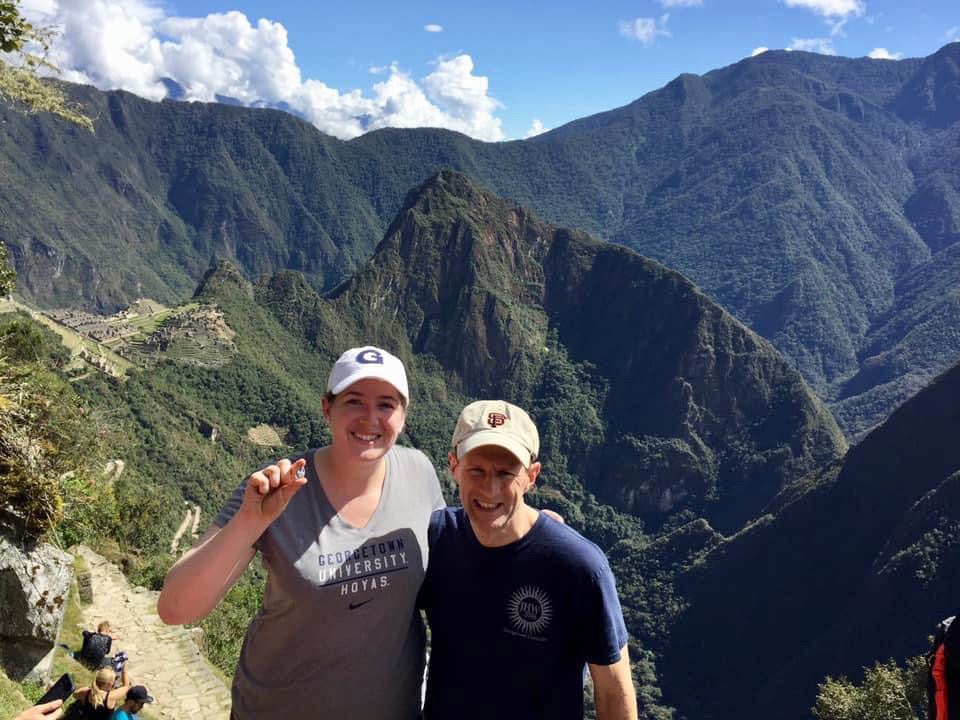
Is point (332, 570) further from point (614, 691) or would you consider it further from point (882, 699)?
point (882, 699)

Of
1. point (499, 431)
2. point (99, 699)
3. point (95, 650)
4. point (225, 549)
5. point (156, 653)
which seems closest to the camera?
point (225, 549)

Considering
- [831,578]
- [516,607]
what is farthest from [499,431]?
[831,578]

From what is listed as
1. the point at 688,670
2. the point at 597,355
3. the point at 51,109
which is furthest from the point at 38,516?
the point at 597,355

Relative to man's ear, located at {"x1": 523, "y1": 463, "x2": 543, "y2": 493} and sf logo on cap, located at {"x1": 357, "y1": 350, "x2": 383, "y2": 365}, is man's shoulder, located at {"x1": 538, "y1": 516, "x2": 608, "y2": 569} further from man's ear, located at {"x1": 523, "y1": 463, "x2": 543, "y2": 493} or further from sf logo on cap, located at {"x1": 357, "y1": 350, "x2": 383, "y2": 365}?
sf logo on cap, located at {"x1": 357, "y1": 350, "x2": 383, "y2": 365}

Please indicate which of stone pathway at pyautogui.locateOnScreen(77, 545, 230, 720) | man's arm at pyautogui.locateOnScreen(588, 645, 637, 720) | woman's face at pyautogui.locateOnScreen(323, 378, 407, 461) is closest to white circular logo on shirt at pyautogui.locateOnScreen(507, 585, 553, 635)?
man's arm at pyautogui.locateOnScreen(588, 645, 637, 720)

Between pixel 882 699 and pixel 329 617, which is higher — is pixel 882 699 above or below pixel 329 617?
below

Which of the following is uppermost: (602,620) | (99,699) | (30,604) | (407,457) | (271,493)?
(407,457)

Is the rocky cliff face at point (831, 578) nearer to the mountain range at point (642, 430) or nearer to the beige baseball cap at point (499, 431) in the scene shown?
the mountain range at point (642, 430)
